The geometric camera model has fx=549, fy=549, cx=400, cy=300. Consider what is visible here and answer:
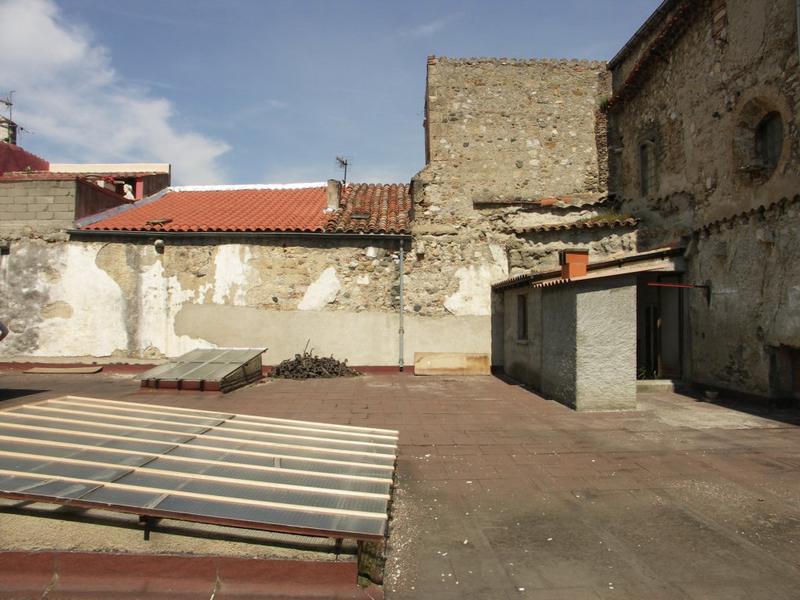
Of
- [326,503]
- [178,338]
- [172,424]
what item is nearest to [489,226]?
[178,338]

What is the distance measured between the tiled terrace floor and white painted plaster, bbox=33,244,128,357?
158 inches

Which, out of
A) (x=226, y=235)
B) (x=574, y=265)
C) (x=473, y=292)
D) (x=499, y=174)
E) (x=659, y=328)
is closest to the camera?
(x=574, y=265)

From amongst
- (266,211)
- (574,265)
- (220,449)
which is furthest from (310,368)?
(220,449)

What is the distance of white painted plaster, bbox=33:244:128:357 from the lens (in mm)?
13453

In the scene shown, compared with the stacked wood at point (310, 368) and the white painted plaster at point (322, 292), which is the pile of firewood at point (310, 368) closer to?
the stacked wood at point (310, 368)

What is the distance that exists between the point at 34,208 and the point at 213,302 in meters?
5.07

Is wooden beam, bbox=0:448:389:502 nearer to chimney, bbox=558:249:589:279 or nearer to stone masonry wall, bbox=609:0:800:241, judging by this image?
chimney, bbox=558:249:589:279

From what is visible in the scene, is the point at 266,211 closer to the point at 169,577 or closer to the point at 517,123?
the point at 517,123

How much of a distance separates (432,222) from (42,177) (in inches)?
395

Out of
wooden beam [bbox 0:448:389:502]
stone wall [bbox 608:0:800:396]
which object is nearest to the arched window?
stone wall [bbox 608:0:800:396]

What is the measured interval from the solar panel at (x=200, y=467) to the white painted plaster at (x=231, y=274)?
295 inches

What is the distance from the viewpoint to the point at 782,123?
28.6 ft

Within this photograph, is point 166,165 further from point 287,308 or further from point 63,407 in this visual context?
point 63,407

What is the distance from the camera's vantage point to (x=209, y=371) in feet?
37.0
